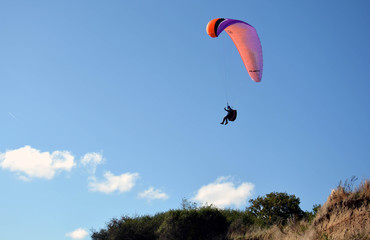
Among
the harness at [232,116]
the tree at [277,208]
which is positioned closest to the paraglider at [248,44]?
the harness at [232,116]

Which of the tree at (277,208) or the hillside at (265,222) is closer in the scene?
the hillside at (265,222)

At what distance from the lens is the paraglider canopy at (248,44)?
71.4ft

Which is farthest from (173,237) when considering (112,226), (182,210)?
(112,226)

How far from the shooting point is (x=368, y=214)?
549 inches

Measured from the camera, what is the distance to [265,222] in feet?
71.7

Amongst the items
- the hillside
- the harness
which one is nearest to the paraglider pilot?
the harness

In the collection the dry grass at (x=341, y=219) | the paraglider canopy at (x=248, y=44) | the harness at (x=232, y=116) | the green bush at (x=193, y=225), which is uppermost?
the paraglider canopy at (x=248, y=44)

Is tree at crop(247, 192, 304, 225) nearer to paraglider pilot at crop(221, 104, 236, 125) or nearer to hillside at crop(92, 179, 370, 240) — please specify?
hillside at crop(92, 179, 370, 240)

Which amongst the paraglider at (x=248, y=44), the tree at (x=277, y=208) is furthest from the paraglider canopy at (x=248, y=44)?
the tree at (x=277, y=208)

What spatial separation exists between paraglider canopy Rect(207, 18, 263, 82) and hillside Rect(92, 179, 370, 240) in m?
8.37

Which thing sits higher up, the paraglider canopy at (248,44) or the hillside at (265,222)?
the paraglider canopy at (248,44)

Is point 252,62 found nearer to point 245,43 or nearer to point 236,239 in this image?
point 245,43

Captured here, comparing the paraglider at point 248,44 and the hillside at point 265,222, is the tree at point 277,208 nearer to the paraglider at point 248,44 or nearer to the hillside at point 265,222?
the hillside at point 265,222

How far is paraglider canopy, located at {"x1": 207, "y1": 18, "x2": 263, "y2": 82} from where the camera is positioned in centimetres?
2175
